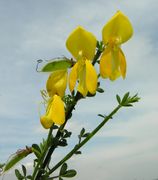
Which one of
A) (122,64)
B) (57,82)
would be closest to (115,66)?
(122,64)

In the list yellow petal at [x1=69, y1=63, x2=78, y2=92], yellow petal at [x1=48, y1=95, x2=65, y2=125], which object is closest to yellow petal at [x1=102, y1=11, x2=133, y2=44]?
yellow petal at [x1=69, y1=63, x2=78, y2=92]

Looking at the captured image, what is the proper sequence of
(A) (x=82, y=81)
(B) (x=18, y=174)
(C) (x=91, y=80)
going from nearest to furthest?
(C) (x=91, y=80) → (A) (x=82, y=81) → (B) (x=18, y=174)

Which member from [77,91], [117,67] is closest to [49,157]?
[77,91]

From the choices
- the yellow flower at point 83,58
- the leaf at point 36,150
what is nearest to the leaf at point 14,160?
the leaf at point 36,150

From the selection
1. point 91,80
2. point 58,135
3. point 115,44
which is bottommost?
point 58,135

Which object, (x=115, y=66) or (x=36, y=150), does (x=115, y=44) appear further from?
(x=36, y=150)

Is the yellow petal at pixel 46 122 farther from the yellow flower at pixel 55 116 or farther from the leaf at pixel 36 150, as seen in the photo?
the leaf at pixel 36 150

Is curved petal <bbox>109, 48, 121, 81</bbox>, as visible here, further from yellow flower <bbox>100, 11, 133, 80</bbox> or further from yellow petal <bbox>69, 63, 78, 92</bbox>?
yellow petal <bbox>69, 63, 78, 92</bbox>
